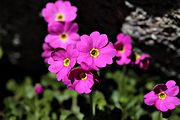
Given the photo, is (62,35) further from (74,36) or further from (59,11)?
(59,11)

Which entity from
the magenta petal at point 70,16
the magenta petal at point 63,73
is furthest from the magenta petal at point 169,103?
the magenta petal at point 70,16

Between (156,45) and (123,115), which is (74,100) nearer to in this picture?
(123,115)

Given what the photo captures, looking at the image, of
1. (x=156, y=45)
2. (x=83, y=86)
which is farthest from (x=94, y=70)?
(x=156, y=45)

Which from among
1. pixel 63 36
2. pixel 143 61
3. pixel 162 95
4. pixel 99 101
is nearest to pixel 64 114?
pixel 99 101

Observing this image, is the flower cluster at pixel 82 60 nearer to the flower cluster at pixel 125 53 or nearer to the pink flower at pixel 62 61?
the pink flower at pixel 62 61

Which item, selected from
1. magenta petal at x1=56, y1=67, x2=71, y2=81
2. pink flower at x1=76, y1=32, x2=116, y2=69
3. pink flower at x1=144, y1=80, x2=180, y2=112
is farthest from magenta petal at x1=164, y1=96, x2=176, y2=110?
magenta petal at x1=56, y1=67, x2=71, y2=81

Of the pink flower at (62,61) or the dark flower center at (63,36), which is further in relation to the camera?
the dark flower center at (63,36)

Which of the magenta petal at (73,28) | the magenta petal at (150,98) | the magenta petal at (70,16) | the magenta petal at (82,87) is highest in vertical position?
the magenta petal at (70,16)
